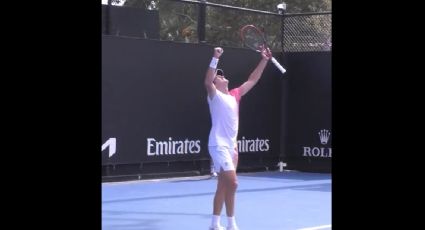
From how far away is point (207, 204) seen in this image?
843cm

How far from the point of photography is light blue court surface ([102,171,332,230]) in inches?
273

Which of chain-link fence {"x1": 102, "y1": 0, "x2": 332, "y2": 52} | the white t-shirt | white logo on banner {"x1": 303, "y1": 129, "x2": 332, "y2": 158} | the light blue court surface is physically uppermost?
chain-link fence {"x1": 102, "y1": 0, "x2": 332, "y2": 52}

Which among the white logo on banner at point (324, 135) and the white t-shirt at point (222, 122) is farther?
the white logo on banner at point (324, 135)

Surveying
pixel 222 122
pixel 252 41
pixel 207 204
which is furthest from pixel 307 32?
pixel 222 122

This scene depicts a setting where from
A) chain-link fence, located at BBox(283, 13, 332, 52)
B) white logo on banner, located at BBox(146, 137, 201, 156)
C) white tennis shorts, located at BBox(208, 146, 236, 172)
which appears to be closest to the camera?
white tennis shorts, located at BBox(208, 146, 236, 172)

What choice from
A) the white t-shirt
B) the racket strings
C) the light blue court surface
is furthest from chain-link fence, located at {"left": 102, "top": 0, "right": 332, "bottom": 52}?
the white t-shirt

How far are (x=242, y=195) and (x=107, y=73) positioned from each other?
8.20ft

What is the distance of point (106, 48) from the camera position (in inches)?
395

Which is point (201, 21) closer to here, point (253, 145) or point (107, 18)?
point (107, 18)

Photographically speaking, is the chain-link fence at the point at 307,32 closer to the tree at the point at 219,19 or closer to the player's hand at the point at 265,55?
the tree at the point at 219,19

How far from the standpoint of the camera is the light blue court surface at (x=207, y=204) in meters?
6.94

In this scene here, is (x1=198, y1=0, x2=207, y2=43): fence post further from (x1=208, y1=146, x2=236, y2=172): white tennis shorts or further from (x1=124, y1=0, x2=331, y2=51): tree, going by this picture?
(x1=208, y1=146, x2=236, y2=172): white tennis shorts

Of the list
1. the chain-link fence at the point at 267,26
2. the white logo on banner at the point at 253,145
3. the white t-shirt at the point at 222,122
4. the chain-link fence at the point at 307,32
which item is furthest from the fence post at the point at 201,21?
the white t-shirt at the point at 222,122
